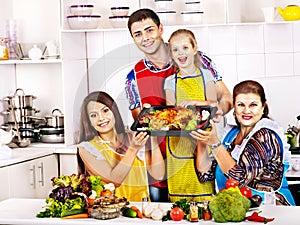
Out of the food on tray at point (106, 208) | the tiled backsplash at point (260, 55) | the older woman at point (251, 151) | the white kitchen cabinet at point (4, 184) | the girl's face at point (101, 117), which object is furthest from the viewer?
the tiled backsplash at point (260, 55)

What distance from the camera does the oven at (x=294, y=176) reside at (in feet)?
15.3

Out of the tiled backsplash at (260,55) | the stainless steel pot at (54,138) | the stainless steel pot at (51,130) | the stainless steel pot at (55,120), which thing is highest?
the tiled backsplash at (260,55)

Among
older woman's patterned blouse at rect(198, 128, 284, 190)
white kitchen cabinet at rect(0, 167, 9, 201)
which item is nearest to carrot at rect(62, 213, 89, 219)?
white kitchen cabinet at rect(0, 167, 9, 201)

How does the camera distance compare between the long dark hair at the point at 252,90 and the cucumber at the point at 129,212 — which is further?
the long dark hair at the point at 252,90

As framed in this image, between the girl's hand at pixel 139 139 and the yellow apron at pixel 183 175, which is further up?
the girl's hand at pixel 139 139

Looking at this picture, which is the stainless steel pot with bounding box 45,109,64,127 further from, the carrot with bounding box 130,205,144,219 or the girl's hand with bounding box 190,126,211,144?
the carrot with bounding box 130,205,144,219

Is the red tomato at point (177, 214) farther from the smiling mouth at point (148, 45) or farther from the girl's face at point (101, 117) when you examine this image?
the smiling mouth at point (148, 45)

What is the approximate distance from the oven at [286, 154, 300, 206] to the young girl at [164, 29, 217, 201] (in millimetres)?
533

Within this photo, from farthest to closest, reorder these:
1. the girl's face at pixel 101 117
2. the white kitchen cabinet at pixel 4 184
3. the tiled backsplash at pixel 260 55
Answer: the tiled backsplash at pixel 260 55 < the girl's face at pixel 101 117 < the white kitchen cabinet at pixel 4 184

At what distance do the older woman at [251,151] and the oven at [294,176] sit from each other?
0.05 m


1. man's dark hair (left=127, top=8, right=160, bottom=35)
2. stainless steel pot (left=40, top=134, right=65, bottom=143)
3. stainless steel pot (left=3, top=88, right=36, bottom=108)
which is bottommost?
stainless steel pot (left=40, top=134, right=65, bottom=143)

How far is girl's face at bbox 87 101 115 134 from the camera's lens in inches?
189

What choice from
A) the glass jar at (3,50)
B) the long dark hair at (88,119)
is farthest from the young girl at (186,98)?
the glass jar at (3,50)

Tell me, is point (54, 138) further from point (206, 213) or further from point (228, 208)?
point (228, 208)
